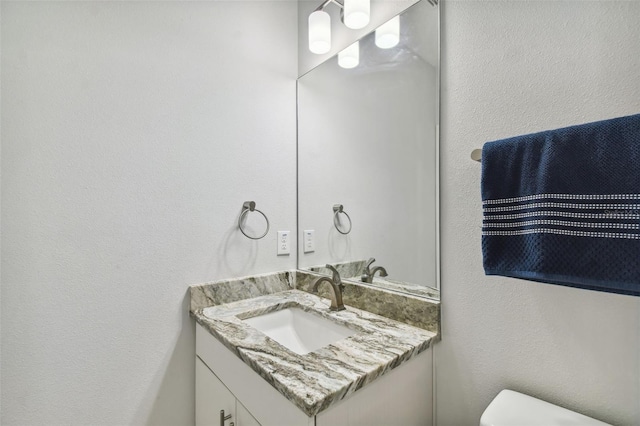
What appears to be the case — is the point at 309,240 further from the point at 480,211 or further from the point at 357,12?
the point at 357,12

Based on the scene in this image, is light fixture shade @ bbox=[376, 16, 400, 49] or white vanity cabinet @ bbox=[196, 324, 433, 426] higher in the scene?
light fixture shade @ bbox=[376, 16, 400, 49]

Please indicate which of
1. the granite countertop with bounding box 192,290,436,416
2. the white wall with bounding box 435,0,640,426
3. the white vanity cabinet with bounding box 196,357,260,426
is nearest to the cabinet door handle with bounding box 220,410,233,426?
the white vanity cabinet with bounding box 196,357,260,426

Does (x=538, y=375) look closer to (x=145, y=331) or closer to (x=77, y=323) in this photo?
(x=145, y=331)

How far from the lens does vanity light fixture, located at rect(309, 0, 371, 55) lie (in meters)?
1.15

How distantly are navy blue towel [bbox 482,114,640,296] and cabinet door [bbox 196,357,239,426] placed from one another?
919mm

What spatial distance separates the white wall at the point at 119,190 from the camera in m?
0.91

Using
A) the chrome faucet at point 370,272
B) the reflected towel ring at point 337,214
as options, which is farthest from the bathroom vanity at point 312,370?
the reflected towel ring at point 337,214

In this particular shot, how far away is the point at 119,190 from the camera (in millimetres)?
1064

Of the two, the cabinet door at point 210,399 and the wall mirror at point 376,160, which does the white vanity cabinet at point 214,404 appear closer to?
the cabinet door at point 210,399

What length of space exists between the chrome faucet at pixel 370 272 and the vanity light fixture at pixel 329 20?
997mm

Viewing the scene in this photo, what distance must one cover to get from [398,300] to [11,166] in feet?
4.47

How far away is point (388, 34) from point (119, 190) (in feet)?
4.01

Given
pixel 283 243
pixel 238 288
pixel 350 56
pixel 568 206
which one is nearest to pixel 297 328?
pixel 238 288

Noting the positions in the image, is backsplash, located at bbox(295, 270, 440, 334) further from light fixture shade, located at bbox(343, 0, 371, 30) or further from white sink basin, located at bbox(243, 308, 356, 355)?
light fixture shade, located at bbox(343, 0, 371, 30)
